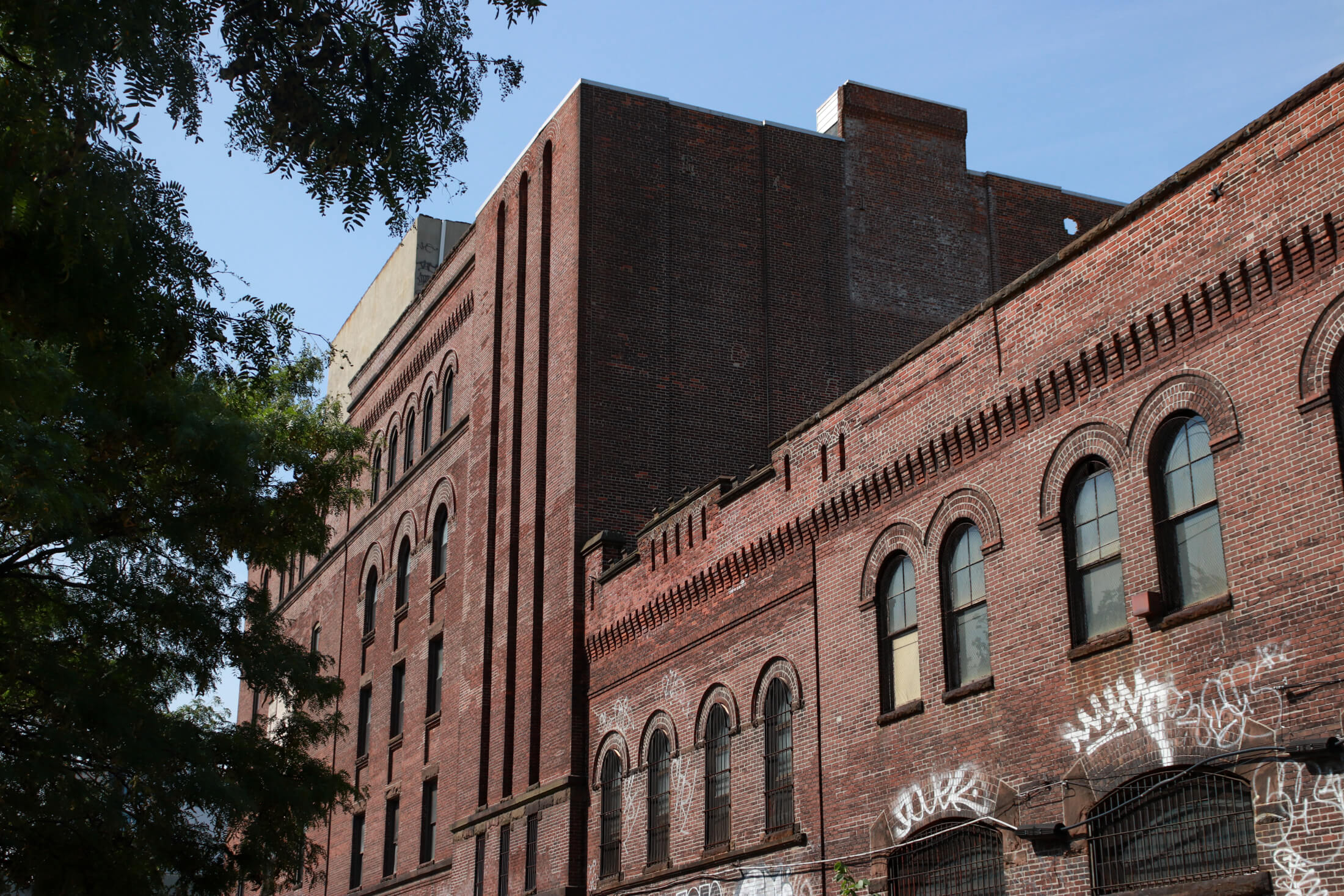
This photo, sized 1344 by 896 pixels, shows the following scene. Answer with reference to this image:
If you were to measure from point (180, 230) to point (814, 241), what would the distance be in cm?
2066

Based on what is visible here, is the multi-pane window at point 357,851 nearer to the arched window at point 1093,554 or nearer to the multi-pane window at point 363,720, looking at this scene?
the multi-pane window at point 363,720

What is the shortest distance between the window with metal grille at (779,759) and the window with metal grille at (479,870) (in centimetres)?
956

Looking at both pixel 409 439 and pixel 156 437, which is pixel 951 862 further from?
pixel 409 439

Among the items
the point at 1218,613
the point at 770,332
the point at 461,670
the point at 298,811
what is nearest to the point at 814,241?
the point at 770,332

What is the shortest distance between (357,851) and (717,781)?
18.4m

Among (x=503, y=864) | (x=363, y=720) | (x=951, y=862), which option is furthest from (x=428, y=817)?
(x=951, y=862)

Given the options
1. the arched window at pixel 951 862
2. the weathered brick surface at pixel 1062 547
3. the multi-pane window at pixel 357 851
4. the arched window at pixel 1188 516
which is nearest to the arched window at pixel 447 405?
the multi-pane window at pixel 357 851

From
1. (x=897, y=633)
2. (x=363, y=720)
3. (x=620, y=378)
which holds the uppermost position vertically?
(x=620, y=378)

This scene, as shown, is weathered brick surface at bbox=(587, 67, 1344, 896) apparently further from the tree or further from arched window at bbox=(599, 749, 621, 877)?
the tree

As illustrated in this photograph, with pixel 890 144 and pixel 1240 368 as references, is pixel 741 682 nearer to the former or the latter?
pixel 1240 368

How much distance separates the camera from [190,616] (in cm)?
1844

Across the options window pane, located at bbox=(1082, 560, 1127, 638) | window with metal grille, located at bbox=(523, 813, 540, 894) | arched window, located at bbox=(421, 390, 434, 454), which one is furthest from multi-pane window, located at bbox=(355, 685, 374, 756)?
window pane, located at bbox=(1082, 560, 1127, 638)

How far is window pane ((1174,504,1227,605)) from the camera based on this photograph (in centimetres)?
1402

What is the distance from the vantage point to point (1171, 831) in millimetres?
13828
